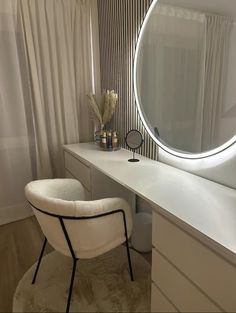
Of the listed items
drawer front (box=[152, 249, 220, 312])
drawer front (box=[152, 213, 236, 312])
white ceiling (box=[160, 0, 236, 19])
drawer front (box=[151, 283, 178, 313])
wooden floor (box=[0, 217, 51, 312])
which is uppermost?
white ceiling (box=[160, 0, 236, 19])

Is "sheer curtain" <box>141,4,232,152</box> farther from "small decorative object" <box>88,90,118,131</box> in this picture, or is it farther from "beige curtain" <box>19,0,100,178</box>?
"beige curtain" <box>19,0,100,178</box>

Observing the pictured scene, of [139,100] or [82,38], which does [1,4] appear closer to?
[82,38]

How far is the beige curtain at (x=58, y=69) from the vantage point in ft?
6.87

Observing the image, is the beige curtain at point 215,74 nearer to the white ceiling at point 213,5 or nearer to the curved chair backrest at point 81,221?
the white ceiling at point 213,5

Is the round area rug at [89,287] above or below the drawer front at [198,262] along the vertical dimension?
below

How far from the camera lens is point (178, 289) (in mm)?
1057

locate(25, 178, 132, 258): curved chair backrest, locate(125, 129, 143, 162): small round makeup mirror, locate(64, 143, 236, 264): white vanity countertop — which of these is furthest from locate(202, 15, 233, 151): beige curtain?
locate(25, 178, 132, 258): curved chair backrest

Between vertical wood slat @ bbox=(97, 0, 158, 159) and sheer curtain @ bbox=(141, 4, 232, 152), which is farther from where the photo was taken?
vertical wood slat @ bbox=(97, 0, 158, 159)

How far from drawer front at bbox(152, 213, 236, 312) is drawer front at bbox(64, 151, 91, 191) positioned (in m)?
0.80

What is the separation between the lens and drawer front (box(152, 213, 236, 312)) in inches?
32.6

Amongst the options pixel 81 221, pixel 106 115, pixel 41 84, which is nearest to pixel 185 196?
pixel 81 221

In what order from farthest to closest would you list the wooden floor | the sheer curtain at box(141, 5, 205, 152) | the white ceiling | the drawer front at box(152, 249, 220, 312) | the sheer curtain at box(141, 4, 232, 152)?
the wooden floor < the sheer curtain at box(141, 5, 205, 152) < the sheer curtain at box(141, 4, 232, 152) < the white ceiling < the drawer front at box(152, 249, 220, 312)

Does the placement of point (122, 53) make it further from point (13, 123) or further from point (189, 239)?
point (189, 239)

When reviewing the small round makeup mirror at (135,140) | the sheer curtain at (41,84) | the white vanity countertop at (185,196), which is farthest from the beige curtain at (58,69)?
the small round makeup mirror at (135,140)
